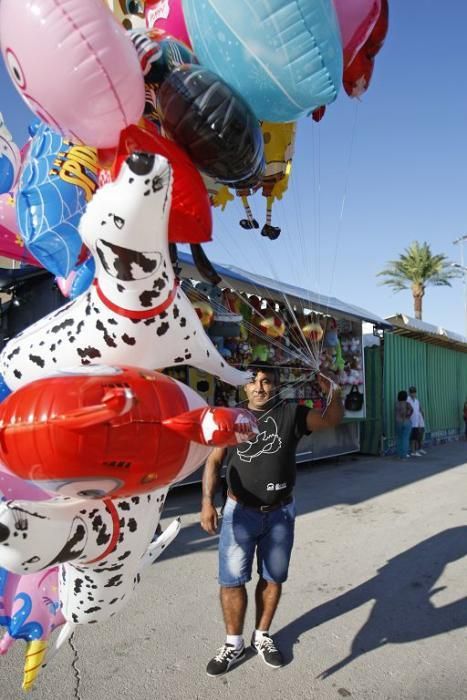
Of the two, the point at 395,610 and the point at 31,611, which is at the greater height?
the point at 31,611

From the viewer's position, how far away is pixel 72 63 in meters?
1.37

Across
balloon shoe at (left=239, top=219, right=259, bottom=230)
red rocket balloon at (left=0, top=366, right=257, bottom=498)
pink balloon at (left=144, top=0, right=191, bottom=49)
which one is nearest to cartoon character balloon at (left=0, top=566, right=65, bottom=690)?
red rocket balloon at (left=0, top=366, right=257, bottom=498)

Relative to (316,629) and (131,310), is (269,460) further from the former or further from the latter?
(131,310)

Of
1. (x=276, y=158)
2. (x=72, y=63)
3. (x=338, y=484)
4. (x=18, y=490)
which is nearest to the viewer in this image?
(x=72, y=63)

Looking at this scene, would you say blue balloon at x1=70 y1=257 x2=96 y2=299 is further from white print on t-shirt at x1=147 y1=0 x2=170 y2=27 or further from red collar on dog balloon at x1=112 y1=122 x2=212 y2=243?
white print on t-shirt at x1=147 y1=0 x2=170 y2=27

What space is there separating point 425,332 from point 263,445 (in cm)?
1034

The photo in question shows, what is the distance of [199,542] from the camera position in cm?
468

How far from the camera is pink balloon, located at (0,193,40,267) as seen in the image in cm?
197

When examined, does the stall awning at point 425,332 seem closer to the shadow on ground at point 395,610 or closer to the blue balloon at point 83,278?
the shadow on ground at point 395,610

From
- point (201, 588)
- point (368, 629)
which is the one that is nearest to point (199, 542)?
point (201, 588)

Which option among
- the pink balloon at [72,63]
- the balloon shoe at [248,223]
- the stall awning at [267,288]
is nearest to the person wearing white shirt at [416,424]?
the stall awning at [267,288]

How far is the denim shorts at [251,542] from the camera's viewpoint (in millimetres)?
2697

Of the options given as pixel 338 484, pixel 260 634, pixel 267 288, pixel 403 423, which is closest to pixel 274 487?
pixel 260 634

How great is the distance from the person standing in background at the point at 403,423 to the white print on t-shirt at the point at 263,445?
27.9 ft
